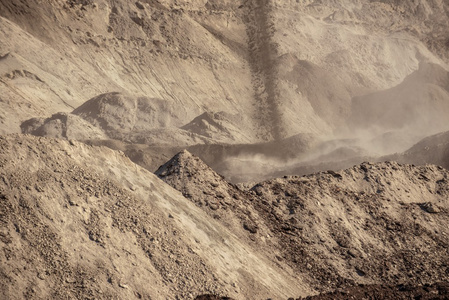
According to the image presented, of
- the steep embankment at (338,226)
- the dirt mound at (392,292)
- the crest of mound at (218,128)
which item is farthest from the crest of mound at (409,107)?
the dirt mound at (392,292)

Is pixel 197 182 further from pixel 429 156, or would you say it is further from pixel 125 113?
pixel 125 113

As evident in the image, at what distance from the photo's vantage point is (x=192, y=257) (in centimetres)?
1325

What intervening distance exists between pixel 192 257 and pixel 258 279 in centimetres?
144

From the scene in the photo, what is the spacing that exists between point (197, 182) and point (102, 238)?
4.45m

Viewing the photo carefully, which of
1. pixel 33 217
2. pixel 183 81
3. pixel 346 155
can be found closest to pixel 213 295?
pixel 33 217

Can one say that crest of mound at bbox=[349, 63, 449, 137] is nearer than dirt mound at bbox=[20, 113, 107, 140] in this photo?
No

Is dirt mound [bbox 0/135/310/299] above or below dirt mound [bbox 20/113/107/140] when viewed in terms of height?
below

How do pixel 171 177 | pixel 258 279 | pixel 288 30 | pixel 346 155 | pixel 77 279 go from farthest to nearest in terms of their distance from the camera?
1. pixel 288 30
2. pixel 346 155
3. pixel 171 177
4. pixel 258 279
5. pixel 77 279

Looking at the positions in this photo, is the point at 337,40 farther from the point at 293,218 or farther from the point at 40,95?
the point at 293,218

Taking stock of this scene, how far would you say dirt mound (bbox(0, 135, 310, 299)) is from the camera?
11.7m

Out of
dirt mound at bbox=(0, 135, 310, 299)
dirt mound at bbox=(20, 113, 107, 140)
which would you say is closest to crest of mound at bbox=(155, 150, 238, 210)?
dirt mound at bbox=(0, 135, 310, 299)

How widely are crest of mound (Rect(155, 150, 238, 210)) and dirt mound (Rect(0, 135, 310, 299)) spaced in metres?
1.15

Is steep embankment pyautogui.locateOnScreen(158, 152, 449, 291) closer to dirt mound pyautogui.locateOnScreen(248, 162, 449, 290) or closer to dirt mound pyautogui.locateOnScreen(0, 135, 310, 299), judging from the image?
dirt mound pyautogui.locateOnScreen(248, 162, 449, 290)

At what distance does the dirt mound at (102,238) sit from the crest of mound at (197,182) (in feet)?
3.77
